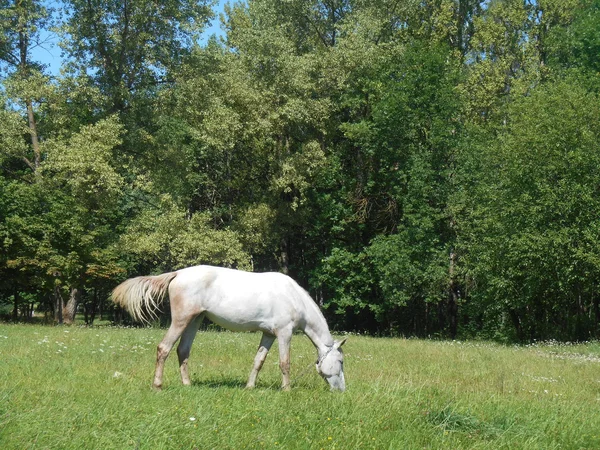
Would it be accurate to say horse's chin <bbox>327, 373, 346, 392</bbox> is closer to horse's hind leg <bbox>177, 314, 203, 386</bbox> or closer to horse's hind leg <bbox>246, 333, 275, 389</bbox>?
horse's hind leg <bbox>246, 333, 275, 389</bbox>

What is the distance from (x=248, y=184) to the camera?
1516 inches

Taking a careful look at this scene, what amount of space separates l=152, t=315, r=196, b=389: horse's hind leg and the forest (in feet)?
64.1

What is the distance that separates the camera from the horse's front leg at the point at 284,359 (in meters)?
10.2

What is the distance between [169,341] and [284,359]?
1681mm

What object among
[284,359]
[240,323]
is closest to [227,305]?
[240,323]

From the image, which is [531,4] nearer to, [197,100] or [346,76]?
[346,76]

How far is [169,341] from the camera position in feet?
32.7

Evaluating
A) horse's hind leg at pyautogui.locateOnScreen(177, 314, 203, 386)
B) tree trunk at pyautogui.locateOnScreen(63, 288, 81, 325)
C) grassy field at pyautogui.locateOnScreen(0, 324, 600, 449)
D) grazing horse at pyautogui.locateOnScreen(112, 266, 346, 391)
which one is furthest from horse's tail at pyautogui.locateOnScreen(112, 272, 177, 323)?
tree trunk at pyautogui.locateOnScreen(63, 288, 81, 325)

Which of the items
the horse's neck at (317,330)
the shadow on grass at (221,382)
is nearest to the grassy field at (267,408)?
the shadow on grass at (221,382)

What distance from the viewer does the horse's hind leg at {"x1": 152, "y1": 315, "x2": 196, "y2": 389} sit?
9.63 meters

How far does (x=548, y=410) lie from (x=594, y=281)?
23.4 metres

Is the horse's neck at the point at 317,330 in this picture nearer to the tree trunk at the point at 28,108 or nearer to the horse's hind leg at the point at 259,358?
the horse's hind leg at the point at 259,358

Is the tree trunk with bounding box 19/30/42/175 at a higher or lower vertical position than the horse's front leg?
higher

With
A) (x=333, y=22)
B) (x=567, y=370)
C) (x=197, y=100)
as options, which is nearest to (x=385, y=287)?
(x=197, y=100)
